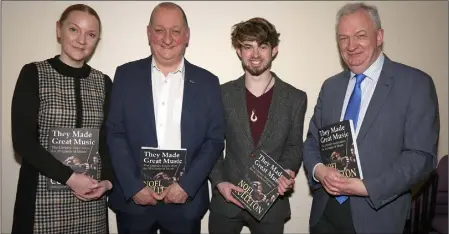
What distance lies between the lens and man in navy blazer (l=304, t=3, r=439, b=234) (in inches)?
76.5

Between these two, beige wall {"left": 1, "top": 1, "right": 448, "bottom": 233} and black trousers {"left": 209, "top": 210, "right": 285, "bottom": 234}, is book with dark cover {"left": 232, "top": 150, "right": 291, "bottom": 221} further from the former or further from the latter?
beige wall {"left": 1, "top": 1, "right": 448, "bottom": 233}

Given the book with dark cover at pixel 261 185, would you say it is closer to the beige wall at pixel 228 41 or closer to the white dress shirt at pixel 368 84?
the white dress shirt at pixel 368 84

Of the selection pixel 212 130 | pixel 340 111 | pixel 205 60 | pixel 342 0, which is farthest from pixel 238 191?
pixel 342 0

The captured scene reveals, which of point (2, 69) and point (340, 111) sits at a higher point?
point (2, 69)

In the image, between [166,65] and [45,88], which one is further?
[166,65]

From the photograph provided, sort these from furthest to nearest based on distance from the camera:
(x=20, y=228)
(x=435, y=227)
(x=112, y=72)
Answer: (x=112, y=72) → (x=435, y=227) → (x=20, y=228)

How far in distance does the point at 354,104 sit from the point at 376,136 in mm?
239

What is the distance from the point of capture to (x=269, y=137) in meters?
2.36

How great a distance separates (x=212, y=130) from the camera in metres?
2.36

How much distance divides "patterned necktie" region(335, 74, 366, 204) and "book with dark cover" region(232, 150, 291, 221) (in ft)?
1.33

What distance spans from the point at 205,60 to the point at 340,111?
128 centimetres

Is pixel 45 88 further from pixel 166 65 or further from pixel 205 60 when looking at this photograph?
pixel 205 60

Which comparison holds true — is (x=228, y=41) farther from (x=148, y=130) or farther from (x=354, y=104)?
(x=354, y=104)

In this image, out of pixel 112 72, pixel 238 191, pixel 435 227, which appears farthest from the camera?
pixel 112 72
